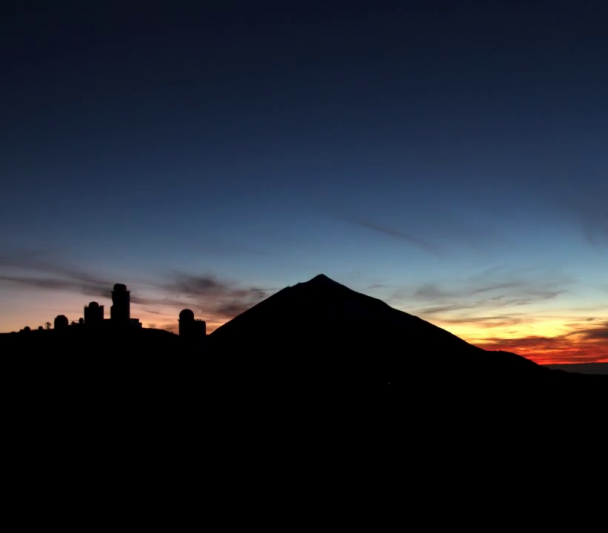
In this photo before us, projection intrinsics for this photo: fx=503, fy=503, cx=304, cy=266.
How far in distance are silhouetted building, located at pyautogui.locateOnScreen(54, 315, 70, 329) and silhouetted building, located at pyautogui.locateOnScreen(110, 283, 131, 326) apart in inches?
102

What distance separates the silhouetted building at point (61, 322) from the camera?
19.0m

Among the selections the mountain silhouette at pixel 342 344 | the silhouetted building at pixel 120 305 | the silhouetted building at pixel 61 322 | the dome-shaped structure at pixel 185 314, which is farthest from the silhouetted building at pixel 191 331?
the silhouetted building at pixel 61 322

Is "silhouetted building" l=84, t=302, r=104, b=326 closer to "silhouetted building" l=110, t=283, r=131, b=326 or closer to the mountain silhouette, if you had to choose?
"silhouetted building" l=110, t=283, r=131, b=326

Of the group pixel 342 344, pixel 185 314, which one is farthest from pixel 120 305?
pixel 342 344

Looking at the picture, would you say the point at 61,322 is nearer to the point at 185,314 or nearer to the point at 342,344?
the point at 185,314

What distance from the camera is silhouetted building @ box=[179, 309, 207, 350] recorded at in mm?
17500

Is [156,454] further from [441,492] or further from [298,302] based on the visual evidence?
[298,302]

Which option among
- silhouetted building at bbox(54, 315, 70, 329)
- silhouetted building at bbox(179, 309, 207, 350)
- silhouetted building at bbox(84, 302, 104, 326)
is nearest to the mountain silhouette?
silhouetted building at bbox(179, 309, 207, 350)

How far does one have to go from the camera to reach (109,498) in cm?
1063

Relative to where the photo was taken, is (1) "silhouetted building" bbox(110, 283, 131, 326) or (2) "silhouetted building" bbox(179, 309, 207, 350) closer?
(2) "silhouetted building" bbox(179, 309, 207, 350)

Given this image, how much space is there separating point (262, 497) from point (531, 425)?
10.9 meters

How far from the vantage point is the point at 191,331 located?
1756cm

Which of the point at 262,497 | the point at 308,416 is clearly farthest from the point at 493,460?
the point at 262,497

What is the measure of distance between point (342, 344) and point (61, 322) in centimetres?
1078
